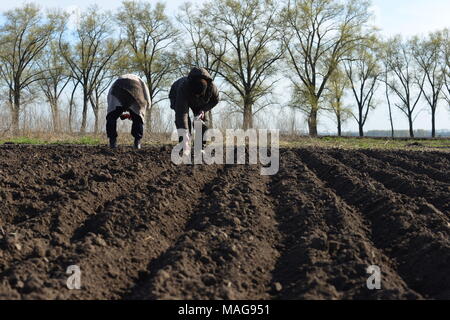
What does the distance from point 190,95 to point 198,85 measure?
0.27 metres

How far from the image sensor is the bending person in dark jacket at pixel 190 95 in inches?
295

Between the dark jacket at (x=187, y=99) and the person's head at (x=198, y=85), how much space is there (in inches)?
2.0

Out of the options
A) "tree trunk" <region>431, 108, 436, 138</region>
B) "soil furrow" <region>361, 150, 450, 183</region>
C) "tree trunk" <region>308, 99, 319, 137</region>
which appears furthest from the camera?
"tree trunk" <region>431, 108, 436, 138</region>

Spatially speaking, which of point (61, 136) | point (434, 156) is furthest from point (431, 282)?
point (61, 136)

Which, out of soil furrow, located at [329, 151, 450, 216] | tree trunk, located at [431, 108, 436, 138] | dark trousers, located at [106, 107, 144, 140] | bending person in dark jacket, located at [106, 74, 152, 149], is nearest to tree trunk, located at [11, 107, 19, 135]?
dark trousers, located at [106, 107, 144, 140]

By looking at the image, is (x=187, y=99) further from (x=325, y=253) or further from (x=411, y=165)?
(x=325, y=253)

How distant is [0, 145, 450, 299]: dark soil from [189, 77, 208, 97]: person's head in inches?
56.9

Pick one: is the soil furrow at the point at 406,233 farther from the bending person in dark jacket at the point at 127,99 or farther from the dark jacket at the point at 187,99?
the bending person in dark jacket at the point at 127,99

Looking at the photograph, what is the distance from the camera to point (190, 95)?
7723mm

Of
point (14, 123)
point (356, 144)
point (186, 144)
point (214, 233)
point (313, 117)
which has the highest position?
point (313, 117)

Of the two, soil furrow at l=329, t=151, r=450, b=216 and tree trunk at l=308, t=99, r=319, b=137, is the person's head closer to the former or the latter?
soil furrow at l=329, t=151, r=450, b=216

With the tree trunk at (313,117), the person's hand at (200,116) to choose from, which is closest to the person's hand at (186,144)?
the person's hand at (200,116)

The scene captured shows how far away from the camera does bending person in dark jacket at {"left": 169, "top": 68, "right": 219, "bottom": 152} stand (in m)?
7.49

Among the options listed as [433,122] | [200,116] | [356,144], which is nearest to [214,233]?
[200,116]
